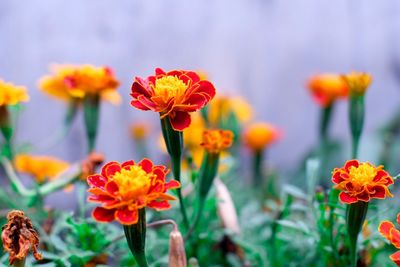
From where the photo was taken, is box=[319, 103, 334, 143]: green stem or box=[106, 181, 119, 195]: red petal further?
box=[319, 103, 334, 143]: green stem

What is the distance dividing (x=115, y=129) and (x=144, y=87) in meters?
1.14

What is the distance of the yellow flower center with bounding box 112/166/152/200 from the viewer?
0.38 m

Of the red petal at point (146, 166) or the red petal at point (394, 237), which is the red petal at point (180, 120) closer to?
the red petal at point (146, 166)

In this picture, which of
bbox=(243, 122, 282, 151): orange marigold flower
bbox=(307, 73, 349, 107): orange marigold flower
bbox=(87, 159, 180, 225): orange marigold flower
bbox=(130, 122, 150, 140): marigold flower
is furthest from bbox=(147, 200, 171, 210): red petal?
bbox=(130, 122, 150, 140): marigold flower

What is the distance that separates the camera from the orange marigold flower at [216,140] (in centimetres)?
54

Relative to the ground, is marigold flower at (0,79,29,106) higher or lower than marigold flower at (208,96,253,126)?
higher

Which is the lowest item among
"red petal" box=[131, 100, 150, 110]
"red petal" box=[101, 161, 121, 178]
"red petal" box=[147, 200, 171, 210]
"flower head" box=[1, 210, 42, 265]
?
"flower head" box=[1, 210, 42, 265]

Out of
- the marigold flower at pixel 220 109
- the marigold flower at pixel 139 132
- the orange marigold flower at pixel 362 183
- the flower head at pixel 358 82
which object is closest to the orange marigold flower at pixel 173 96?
the orange marigold flower at pixel 362 183

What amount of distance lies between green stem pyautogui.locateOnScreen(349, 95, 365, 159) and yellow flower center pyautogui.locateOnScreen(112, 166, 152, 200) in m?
0.32

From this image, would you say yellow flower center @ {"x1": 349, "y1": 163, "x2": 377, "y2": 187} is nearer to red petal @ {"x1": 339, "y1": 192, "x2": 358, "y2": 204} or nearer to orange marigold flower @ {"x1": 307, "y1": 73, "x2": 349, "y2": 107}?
red petal @ {"x1": 339, "y1": 192, "x2": 358, "y2": 204}

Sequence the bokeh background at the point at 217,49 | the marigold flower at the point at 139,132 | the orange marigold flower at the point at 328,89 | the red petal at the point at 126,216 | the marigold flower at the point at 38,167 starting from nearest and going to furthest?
the red petal at the point at 126,216, the marigold flower at the point at 38,167, the orange marigold flower at the point at 328,89, the marigold flower at the point at 139,132, the bokeh background at the point at 217,49

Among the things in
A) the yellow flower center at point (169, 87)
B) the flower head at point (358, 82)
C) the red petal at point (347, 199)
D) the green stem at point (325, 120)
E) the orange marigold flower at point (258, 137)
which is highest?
the yellow flower center at point (169, 87)

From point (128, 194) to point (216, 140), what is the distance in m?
0.18

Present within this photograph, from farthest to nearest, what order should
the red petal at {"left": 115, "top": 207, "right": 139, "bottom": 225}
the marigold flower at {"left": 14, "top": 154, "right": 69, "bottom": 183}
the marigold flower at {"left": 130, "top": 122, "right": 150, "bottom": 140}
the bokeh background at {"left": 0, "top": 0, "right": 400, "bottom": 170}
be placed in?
the bokeh background at {"left": 0, "top": 0, "right": 400, "bottom": 170} → the marigold flower at {"left": 130, "top": 122, "right": 150, "bottom": 140} → the marigold flower at {"left": 14, "top": 154, "right": 69, "bottom": 183} → the red petal at {"left": 115, "top": 207, "right": 139, "bottom": 225}
